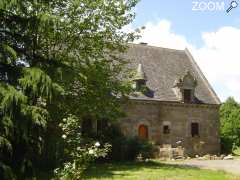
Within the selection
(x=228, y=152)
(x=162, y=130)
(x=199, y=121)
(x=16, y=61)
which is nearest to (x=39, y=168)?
(x=16, y=61)

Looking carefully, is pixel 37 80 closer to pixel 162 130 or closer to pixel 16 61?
pixel 16 61

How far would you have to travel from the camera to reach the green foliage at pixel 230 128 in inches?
1549

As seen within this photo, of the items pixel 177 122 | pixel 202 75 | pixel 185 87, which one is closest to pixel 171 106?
pixel 177 122

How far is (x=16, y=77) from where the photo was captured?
11.5 metres

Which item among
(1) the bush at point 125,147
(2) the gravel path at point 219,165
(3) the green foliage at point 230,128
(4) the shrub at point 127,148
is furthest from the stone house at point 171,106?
(2) the gravel path at point 219,165

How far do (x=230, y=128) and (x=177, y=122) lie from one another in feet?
46.6

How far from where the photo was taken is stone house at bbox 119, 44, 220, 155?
1358 inches

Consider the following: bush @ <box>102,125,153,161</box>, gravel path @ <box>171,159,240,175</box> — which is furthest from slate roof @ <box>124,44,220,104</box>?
gravel path @ <box>171,159,240,175</box>

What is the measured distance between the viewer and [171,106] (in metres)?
35.7

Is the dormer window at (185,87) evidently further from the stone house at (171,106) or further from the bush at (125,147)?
the bush at (125,147)

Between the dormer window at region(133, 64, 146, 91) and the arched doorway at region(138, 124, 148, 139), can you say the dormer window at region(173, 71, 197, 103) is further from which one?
the arched doorway at region(138, 124, 148, 139)

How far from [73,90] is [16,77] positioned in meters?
11.3

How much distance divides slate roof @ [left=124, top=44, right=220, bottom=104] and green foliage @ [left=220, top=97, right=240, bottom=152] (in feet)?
14.3

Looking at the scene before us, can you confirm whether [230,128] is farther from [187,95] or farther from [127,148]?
[127,148]
